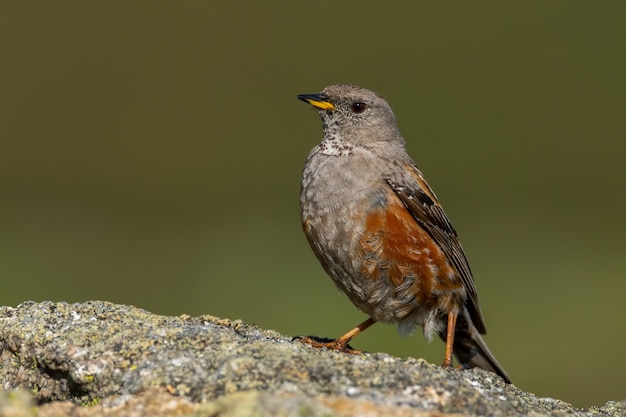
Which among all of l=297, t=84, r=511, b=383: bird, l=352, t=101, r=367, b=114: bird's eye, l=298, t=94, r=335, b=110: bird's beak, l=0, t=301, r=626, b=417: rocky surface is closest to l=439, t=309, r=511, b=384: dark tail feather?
l=297, t=84, r=511, b=383: bird

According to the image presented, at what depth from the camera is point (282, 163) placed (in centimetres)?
2039

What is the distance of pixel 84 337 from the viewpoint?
17.1 ft

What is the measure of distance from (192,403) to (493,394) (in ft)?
4.98

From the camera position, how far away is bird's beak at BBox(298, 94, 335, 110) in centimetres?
848

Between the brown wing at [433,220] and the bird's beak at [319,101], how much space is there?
92 centimetres

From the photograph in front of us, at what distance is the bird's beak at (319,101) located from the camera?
848 centimetres

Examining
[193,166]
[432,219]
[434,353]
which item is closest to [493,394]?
[432,219]

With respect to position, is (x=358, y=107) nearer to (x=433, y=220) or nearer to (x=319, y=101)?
(x=319, y=101)

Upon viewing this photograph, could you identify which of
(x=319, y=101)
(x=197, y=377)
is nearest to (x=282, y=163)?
(x=319, y=101)

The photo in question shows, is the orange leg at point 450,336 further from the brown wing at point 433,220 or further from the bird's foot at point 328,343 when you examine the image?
the bird's foot at point 328,343

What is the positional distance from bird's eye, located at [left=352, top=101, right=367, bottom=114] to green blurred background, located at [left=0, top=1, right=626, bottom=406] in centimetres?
376

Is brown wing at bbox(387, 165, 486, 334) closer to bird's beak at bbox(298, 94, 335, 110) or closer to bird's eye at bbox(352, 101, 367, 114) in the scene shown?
bird's eye at bbox(352, 101, 367, 114)

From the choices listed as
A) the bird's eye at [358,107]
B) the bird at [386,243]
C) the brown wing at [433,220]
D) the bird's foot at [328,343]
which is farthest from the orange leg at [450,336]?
the bird's eye at [358,107]

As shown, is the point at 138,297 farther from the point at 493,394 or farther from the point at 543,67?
the point at 543,67
